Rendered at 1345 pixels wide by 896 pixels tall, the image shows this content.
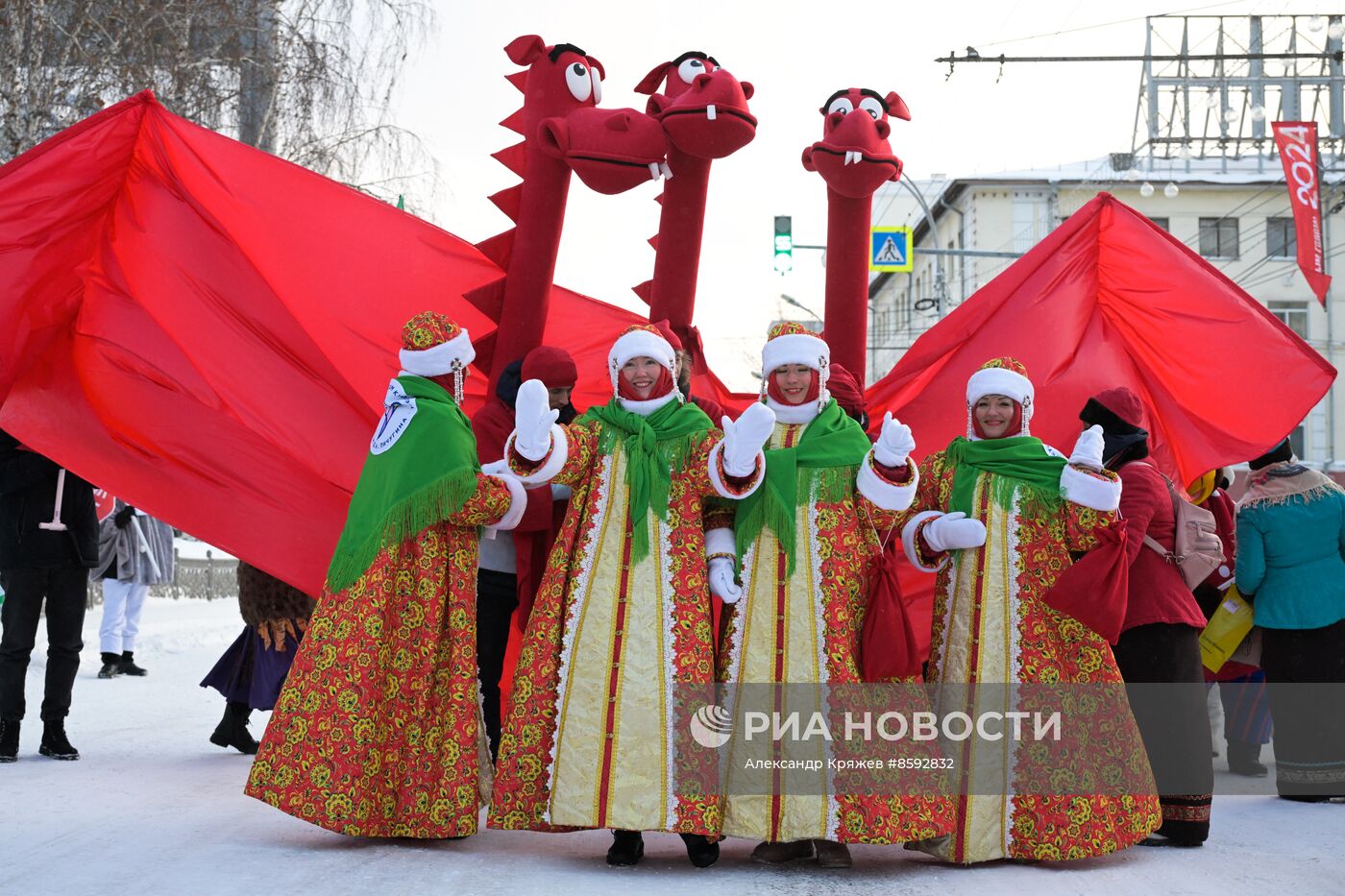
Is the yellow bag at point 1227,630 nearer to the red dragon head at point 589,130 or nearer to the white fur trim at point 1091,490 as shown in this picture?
the white fur trim at point 1091,490

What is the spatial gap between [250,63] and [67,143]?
8239mm

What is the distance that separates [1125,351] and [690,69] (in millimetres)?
2222

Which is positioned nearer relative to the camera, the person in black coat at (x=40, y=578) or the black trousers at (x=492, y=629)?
the black trousers at (x=492, y=629)

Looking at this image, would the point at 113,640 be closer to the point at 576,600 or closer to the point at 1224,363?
the point at 576,600

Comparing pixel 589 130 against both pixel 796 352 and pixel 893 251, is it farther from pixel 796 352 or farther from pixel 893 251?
pixel 893 251

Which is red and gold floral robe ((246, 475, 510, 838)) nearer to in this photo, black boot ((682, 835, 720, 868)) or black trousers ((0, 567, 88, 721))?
black boot ((682, 835, 720, 868))

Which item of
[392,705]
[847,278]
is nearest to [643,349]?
[392,705]

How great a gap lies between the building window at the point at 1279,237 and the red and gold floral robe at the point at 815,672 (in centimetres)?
3489

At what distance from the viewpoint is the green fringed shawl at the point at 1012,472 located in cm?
457

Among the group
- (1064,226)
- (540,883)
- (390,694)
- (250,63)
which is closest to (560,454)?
(390,694)

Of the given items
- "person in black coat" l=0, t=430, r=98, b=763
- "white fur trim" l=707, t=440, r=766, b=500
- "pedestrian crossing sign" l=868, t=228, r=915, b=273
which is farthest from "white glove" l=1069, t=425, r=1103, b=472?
"pedestrian crossing sign" l=868, t=228, r=915, b=273

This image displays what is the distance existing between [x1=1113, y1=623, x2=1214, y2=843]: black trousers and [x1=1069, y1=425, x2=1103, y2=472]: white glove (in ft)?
2.54

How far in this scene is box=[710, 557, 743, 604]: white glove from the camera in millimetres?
4383

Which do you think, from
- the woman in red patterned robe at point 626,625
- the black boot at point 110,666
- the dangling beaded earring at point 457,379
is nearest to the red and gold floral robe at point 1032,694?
the woman in red patterned robe at point 626,625
